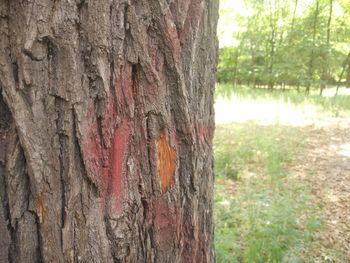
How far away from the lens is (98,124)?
3.83 ft

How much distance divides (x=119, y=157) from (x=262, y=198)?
3635mm

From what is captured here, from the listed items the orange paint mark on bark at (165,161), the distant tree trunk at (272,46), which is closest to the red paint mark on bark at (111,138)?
the orange paint mark on bark at (165,161)

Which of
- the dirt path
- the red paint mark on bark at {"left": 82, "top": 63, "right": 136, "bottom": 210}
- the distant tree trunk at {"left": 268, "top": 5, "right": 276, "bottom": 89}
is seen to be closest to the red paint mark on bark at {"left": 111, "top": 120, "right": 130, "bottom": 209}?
the red paint mark on bark at {"left": 82, "top": 63, "right": 136, "bottom": 210}

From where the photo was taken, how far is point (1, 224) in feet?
3.93

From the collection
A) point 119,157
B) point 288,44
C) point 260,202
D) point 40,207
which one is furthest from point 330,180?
point 288,44

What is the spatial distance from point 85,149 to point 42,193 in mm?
211

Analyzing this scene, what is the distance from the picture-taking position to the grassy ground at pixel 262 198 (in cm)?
326

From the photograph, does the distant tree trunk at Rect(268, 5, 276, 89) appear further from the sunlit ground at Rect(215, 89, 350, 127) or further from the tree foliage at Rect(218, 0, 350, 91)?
the sunlit ground at Rect(215, 89, 350, 127)

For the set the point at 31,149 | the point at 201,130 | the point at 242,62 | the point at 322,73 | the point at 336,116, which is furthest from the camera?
the point at 242,62

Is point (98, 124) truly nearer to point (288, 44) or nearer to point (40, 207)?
point (40, 207)

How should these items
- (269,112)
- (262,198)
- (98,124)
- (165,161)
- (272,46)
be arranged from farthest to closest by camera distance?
1. (272,46)
2. (269,112)
3. (262,198)
4. (165,161)
5. (98,124)

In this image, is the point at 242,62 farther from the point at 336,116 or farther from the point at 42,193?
the point at 42,193

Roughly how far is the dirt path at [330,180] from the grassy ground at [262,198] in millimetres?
124

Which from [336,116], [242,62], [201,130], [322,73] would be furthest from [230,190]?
[242,62]
